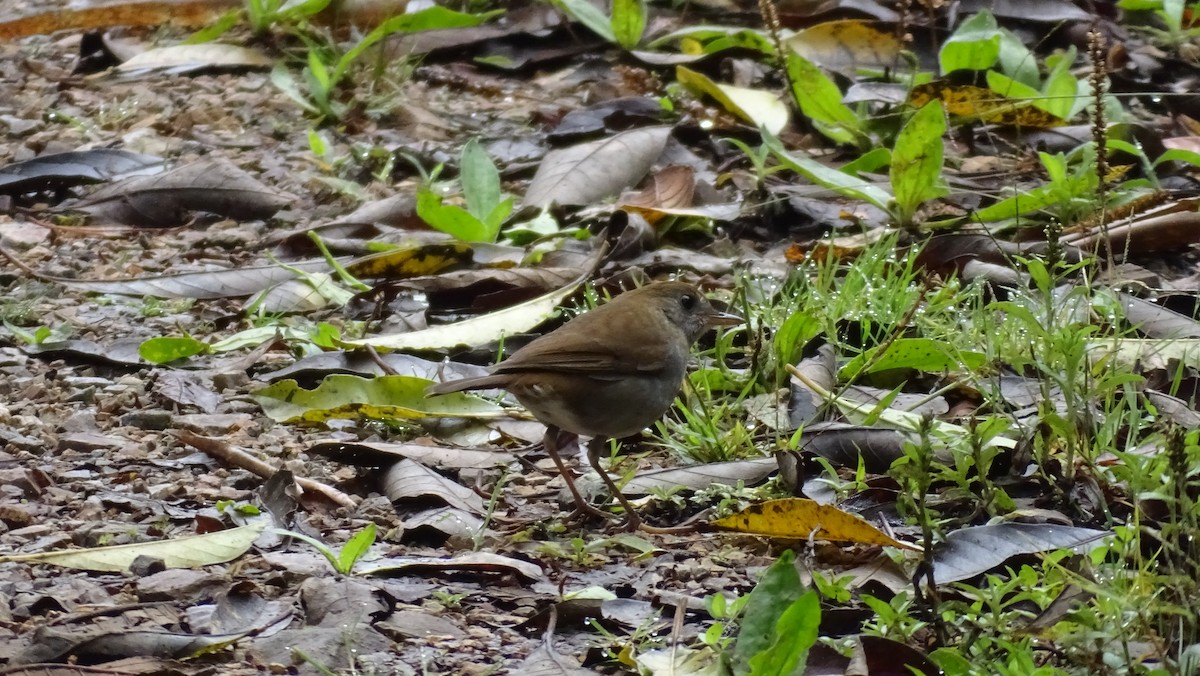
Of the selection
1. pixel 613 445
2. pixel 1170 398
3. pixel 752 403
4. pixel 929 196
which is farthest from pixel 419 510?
pixel 929 196

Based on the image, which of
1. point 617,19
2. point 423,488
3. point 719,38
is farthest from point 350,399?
point 719,38

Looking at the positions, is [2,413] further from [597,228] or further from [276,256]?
[597,228]

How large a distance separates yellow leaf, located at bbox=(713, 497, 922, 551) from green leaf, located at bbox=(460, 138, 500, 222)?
234 cm

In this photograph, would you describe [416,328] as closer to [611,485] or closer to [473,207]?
[473,207]

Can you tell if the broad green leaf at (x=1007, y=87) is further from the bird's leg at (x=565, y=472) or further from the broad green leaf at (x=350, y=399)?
the broad green leaf at (x=350, y=399)

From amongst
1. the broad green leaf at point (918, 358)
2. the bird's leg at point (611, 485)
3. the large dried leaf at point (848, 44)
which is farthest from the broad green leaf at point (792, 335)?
the large dried leaf at point (848, 44)

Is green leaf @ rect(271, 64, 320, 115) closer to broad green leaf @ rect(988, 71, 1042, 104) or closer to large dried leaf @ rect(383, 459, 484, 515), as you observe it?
broad green leaf @ rect(988, 71, 1042, 104)

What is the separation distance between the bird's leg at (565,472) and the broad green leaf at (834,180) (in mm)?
1567

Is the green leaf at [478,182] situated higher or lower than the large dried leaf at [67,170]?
higher

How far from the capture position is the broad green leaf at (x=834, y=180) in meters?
5.41

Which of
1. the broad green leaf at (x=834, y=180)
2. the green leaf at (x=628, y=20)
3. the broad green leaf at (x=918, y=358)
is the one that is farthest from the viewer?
the green leaf at (x=628, y=20)

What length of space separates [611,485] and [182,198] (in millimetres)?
2918

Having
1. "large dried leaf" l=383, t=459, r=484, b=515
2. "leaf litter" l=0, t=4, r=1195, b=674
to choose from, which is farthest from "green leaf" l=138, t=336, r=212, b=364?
"large dried leaf" l=383, t=459, r=484, b=515

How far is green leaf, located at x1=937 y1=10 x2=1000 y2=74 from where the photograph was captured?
627cm
